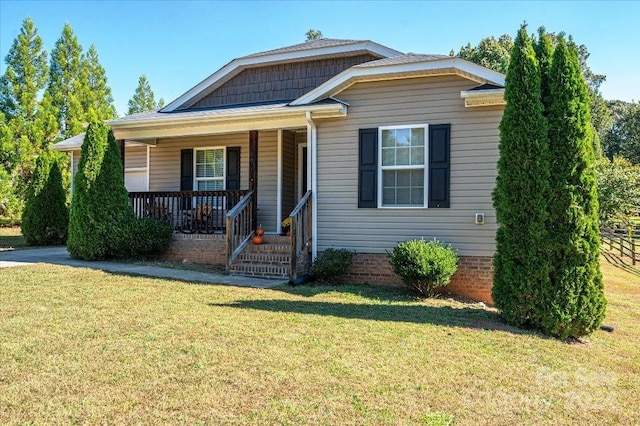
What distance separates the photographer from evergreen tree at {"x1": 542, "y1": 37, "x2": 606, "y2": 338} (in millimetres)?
5785

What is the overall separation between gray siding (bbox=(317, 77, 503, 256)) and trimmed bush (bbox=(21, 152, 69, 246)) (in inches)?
371

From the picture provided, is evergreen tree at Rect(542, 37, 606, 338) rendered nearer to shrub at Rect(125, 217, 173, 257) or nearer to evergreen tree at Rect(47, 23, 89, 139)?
shrub at Rect(125, 217, 173, 257)

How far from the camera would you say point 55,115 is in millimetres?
24266

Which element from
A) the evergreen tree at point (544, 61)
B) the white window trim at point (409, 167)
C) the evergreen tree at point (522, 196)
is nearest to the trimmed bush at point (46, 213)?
the white window trim at point (409, 167)

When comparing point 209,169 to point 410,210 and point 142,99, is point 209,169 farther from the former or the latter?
point 142,99

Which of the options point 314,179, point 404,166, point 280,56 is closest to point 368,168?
point 404,166

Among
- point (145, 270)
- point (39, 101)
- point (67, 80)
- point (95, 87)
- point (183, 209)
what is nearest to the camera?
point (145, 270)

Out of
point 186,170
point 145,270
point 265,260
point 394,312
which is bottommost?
point 394,312

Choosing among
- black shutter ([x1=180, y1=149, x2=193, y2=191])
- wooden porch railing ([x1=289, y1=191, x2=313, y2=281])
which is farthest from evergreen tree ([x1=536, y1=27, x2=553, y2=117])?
black shutter ([x1=180, y1=149, x2=193, y2=191])

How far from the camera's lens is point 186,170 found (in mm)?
12508

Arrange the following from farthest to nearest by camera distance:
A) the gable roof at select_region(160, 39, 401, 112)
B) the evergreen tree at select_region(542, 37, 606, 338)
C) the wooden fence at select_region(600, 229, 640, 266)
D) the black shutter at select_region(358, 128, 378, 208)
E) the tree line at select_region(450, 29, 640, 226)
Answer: the tree line at select_region(450, 29, 640, 226)
the wooden fence at select_region(600, 229, 640, 266)
the gable roof at select_region(160, 39, 401, 112)
the black shutter at select_region(358, 128, 378, 208)
the evergreen tree at select_region(542, 37, 606, 338)

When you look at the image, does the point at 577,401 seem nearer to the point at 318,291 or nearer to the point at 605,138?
the point at 318,291

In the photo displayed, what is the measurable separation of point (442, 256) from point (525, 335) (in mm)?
2223

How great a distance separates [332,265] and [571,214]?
412cm
